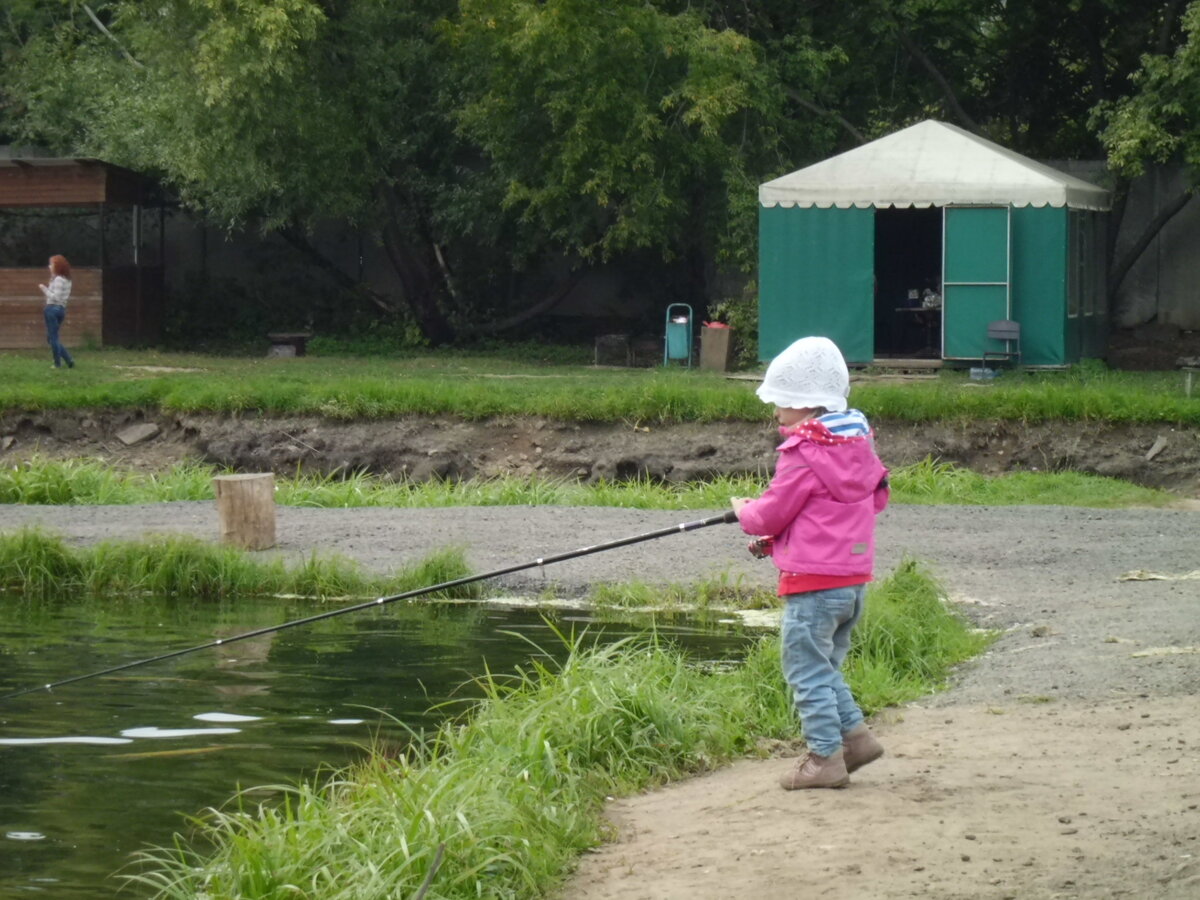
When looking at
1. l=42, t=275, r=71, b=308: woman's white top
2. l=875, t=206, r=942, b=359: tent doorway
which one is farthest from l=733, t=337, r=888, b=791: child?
l=875, t=206, r=942, b=359: tent doorway

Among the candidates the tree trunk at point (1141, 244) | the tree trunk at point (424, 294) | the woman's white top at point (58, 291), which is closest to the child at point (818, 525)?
the woman's white top at point (58, 291)

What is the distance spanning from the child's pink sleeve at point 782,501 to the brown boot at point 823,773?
86 centimetres

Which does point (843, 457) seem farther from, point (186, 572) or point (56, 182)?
point (56, 182)

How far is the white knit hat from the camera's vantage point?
6.11m

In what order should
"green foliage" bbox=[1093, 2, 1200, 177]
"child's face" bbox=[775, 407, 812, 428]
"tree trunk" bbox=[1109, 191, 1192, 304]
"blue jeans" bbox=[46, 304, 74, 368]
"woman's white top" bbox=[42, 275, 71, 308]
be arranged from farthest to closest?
1. "tree trunk" bbox=[1109, 191, 1192, 304]
2. "woman's white top" bbox=[42, 275, 71, 308]
3. "blue jeans" bbox=[46, 304, 74, 368]
4. "green foliage" bbox=[1093, 2, 1200, 177]
5. "child's face" bbox=[775, 407, 812, 428]

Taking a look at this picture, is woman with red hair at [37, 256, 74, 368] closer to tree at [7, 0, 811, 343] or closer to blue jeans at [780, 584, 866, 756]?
tree at [7, 0, 811, 343]

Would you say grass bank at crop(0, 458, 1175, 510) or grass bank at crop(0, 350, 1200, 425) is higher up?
grass bank at crop(0, 350, 1200, 425)

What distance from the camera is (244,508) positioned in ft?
42.8

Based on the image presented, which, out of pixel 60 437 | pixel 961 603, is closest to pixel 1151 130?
pixel 961 603

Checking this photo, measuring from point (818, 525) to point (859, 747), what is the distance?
0.87 meters

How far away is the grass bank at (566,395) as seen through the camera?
723 inches

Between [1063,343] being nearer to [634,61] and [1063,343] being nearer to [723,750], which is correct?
[634,61]

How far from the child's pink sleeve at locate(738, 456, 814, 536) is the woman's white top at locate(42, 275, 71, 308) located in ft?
62.3

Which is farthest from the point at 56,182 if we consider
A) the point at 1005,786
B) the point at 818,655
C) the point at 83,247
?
the point at 1005,786
